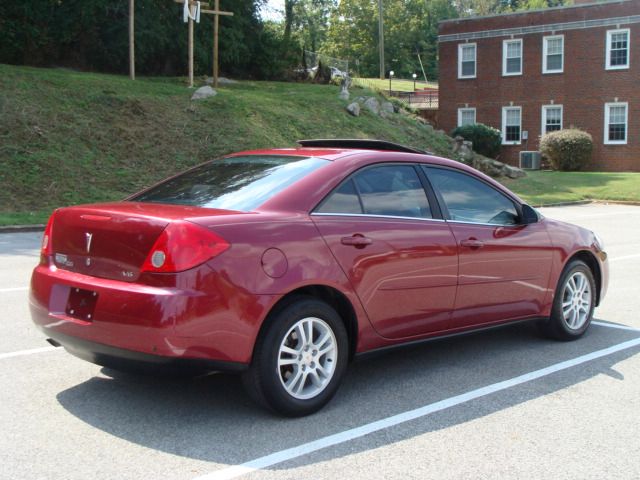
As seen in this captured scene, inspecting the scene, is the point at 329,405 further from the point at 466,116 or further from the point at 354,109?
the point at 466,116

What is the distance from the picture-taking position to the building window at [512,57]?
1523 inches

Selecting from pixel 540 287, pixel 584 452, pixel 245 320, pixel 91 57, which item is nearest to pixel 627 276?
pixel 540 287

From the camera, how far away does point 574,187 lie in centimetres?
2816

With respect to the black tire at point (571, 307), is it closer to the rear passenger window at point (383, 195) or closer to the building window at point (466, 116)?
the rear passenger window at point (383, 195)

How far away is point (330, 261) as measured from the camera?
4500 mm

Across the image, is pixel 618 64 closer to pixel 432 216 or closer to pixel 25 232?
pixel 25 232

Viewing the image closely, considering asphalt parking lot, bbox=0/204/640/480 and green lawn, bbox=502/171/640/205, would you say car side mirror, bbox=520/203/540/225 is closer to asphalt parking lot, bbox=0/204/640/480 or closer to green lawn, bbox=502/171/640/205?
asphalt parking lot, bbox=0/204/640/480

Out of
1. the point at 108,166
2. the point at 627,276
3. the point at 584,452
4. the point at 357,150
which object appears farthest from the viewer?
the point at 108,166

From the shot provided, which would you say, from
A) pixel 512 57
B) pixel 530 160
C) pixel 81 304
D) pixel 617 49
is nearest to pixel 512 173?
pixel 530 160

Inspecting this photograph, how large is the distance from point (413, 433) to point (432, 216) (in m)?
1.69

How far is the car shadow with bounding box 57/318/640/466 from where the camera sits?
4.06m

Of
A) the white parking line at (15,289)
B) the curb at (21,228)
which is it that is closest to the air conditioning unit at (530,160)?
the curb at (21,228)

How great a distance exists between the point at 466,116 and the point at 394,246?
123 ft

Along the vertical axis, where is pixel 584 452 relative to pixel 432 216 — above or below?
below
